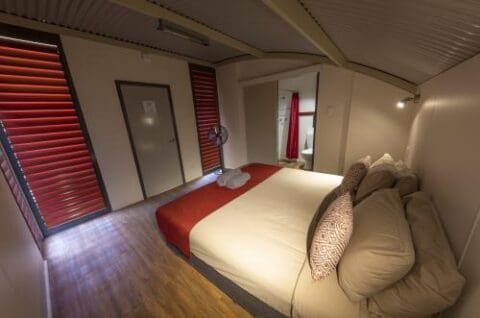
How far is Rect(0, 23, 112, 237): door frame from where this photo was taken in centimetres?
190

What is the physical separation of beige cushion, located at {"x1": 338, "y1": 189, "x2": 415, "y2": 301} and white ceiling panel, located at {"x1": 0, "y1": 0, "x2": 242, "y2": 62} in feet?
9.07

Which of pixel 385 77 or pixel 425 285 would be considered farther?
pixel 385 77

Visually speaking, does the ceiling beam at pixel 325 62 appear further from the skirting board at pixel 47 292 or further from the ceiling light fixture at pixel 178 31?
the skirting board at pixel 47 292

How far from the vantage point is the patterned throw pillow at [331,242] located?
3.10 feet

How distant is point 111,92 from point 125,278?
2.45 meters

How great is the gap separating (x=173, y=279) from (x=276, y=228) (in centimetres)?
106

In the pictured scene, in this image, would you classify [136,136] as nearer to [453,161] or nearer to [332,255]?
[332,255]

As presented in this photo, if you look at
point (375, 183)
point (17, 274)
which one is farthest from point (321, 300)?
point (17, 274)

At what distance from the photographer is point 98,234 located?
91.0 inches

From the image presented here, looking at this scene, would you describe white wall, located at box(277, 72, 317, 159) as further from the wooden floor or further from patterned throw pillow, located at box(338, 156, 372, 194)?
the wooden floor

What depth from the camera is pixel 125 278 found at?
5.43 feet

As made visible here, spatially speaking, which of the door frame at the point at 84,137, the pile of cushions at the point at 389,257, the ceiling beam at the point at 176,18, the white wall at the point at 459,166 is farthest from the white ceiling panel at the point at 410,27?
the door frame at the point at 84,137

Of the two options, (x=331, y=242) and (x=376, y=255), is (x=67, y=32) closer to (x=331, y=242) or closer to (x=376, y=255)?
(x=331, y=242)

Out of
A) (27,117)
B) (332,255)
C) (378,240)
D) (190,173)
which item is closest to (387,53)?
(378,240)
